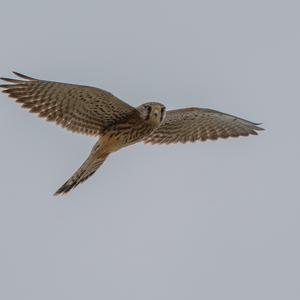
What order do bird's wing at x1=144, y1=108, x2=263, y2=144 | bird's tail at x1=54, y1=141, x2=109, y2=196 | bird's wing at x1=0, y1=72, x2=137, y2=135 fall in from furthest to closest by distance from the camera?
1. bird's wing at x1=144, y1=108, x2=263, y2=144
2. bird's tail at x1=54, y1=141, x2=109, y2=196
3. bird's wing at x1=0, y1=72, x2=137, y2=135

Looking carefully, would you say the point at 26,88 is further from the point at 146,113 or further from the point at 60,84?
the point at 146,113

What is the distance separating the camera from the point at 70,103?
15984mm

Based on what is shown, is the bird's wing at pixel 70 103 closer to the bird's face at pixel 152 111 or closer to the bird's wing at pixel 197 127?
the bird's face at pixel 152 111

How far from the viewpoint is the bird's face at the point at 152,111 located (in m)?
15.8

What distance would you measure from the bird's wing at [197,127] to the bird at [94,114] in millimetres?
16

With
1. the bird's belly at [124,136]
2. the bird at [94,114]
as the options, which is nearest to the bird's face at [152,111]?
the bird at [94,114]

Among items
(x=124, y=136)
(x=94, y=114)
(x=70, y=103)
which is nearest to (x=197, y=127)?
(x=124, y=136)

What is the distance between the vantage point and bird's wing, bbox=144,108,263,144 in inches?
664

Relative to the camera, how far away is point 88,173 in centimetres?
1644

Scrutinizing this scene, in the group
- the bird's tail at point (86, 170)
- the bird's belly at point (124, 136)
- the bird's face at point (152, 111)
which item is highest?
the bird's face at point (152, 111)

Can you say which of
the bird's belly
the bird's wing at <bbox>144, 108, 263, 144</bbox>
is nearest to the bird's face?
the bird's belly

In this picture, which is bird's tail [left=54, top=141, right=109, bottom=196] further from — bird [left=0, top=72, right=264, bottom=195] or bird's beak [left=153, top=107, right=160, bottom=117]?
bird's beak [left=153, top=107, right=160, bottom=117]

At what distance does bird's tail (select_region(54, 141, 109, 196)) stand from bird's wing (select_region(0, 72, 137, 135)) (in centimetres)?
→ 42

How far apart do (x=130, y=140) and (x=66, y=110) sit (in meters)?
1.11
